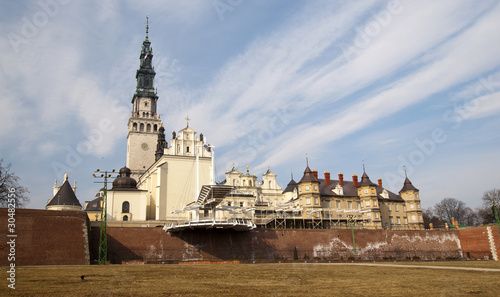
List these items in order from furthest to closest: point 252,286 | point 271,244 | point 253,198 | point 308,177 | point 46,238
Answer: point 308,177 < point 253,198 < point 271,244 < point 46,238 < point 252,286

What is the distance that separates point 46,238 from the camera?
37031 mm

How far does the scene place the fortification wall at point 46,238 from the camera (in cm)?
3516

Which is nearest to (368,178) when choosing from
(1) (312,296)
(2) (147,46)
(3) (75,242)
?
(3) (75,242)

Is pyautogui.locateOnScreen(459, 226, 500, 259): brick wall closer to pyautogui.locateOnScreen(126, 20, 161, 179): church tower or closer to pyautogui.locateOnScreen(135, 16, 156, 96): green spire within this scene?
pyautogui.locateOnScreen(126, 20, 161, 179): church tower

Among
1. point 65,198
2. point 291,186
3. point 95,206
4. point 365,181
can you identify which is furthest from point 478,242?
point 95,206

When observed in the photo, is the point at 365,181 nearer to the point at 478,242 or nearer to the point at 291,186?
the point at 291,186

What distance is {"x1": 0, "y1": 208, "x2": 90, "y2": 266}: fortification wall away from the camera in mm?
35156

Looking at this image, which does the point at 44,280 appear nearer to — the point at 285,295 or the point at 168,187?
the point at 285,295

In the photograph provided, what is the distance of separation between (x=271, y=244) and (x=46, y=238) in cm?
2729

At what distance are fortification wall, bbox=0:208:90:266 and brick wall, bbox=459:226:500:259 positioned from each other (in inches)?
2184

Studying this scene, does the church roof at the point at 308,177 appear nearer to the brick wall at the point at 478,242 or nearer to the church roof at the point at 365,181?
the church roof at the point at 365,181

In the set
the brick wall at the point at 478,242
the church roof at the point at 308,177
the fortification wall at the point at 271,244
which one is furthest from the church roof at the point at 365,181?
the brick wall at the point at 478,242

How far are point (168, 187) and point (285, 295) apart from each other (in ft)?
177

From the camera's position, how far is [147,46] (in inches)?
A: 4683
